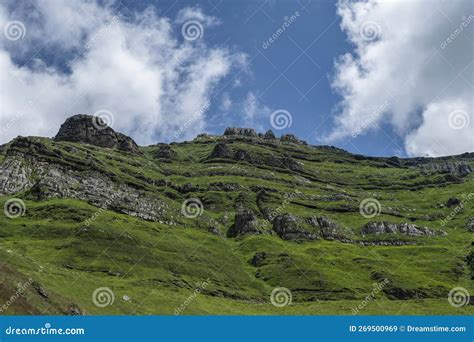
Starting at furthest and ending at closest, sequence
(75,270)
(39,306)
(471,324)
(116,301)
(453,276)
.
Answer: (453,276), (75,270), (116,301), (39,306), (471,324)

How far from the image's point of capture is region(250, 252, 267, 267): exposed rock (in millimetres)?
191850

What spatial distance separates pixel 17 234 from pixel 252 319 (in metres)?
137

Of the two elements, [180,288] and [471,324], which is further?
[180,288]

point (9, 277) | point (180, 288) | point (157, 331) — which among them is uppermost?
point (180, 288)

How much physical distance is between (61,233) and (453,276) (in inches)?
5793

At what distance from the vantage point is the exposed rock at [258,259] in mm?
191850

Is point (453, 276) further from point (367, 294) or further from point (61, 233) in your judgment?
point (61, 233)

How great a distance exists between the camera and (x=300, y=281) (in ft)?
568

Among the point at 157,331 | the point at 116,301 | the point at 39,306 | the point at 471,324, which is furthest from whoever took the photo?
the point at 116,301

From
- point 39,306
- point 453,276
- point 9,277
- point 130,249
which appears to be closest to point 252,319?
point 39,306

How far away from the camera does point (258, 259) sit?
194 meters

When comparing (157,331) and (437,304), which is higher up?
(437,304)

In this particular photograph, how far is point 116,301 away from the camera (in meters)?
111

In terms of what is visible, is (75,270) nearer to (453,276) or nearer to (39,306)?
(39,306)
